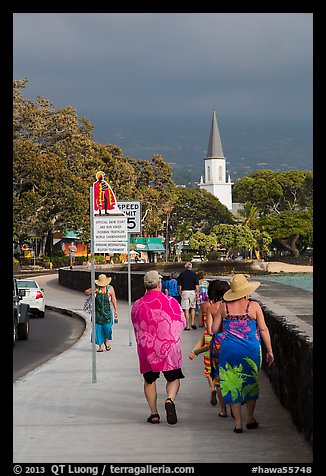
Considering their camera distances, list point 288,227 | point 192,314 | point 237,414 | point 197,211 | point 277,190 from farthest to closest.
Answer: point 277,190 < point 197,211 < point 288,227 < point 192,314 < point 237,414

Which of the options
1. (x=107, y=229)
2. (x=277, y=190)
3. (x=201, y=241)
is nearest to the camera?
(x=107, y=229)

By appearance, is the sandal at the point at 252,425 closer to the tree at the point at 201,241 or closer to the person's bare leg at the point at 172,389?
the person's bare leg at the point at 172,389

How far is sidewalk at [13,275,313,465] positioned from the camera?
9.32 meters

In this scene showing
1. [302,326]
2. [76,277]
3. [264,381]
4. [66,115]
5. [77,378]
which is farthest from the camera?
[66,115]

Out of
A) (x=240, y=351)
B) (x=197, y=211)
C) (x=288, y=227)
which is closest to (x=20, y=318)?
(x=240, y=351)

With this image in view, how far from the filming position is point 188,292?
24.9m

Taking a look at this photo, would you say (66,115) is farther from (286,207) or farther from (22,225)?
(286,207)

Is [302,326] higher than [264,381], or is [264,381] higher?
[302,326]

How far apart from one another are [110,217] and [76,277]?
38143 mm

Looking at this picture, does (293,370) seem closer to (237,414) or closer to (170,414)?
(237,414)

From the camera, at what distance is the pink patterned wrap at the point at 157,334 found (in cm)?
1143

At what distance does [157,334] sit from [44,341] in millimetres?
13391
